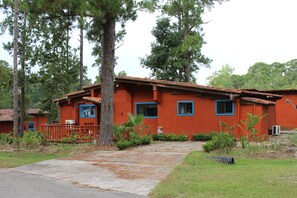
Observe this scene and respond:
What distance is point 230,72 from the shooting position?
79.8m

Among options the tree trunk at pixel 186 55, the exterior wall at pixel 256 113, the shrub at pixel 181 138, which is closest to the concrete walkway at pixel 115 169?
the shrub at pixel 181 138

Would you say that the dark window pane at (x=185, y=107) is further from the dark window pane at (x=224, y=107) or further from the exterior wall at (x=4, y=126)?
the exterior wall at (x=4, y=126)

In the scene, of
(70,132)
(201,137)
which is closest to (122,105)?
(70,132)

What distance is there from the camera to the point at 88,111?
2339 centimetres

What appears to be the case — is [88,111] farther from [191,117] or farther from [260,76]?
[260,76]

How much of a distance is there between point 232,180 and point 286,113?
2152cm

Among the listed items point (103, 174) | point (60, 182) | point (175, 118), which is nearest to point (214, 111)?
point (175, 118)

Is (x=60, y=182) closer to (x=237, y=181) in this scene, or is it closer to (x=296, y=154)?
(x=237, y=181)

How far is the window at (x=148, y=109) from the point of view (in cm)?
2122

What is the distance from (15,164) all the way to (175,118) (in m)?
10.3

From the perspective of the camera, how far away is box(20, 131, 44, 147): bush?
651 inches

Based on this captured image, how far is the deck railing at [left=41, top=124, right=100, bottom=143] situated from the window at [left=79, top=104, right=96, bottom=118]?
441cm

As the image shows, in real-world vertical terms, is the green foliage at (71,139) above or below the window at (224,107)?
below

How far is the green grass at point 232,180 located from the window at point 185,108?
9.12m
